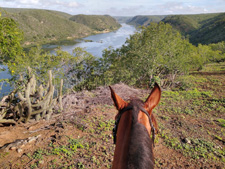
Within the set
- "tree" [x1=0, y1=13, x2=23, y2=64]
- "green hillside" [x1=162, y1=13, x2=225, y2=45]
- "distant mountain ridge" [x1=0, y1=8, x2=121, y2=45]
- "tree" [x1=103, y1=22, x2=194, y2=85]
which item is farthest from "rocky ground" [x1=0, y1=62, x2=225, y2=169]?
"distant mountain ridge" [x1=0, y1=8, x2=121, y2=45]

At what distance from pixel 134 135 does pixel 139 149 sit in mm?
124

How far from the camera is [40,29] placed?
90.6 m

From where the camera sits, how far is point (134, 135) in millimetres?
1170

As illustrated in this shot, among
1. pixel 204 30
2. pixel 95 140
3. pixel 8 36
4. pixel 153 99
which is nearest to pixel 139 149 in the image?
pixel 153 99

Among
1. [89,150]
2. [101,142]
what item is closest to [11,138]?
[89,150]

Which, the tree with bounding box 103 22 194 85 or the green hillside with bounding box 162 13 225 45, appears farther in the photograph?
the green hillside with bounding box 162 13 225 45

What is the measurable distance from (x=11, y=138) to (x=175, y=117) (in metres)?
6.63

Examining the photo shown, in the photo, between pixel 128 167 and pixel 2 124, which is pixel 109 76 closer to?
pixel 2 124

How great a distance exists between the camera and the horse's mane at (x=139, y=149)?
3.31ft

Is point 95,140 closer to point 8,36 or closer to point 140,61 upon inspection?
point 8,36

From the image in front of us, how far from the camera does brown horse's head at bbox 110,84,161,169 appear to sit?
1.04 meters

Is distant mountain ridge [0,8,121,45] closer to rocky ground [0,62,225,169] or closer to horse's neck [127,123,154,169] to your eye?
rocky ground [0,62,225,169]

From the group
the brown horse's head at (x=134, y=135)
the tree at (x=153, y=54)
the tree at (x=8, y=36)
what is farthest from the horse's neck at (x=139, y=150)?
the tree at (x=153, y=54)

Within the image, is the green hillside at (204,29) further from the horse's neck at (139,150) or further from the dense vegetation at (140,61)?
the horse's neck at (139,150)
